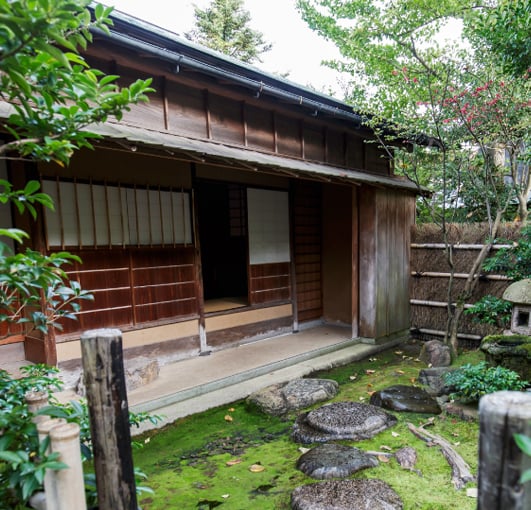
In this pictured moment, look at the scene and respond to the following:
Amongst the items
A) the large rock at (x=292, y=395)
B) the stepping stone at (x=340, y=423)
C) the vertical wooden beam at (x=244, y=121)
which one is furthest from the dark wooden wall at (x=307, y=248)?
the stepping stone at (x=340, y=423)

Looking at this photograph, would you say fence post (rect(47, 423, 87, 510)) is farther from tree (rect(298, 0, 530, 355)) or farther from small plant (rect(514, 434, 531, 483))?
tree (rect(298, 0, 530, 355))

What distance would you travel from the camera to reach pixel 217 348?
6.65 meters

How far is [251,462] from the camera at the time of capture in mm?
3611

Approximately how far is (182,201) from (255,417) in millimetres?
3440

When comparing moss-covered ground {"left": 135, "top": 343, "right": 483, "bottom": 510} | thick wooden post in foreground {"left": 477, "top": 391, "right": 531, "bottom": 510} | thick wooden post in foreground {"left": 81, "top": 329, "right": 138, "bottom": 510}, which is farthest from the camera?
moss-covered ground {"left": 135, "top": 343, "right": 483, "bottom": 510}

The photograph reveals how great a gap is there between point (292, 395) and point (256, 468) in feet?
4.68

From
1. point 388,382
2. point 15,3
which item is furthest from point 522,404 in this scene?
point 388,382

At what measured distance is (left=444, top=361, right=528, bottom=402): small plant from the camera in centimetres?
423

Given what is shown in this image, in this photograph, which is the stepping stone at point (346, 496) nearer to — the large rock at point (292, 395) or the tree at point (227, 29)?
the large rock at point (292, 395)

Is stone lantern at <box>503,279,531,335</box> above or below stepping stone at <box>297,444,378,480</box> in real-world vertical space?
above

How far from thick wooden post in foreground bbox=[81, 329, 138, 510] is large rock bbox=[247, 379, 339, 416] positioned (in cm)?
330

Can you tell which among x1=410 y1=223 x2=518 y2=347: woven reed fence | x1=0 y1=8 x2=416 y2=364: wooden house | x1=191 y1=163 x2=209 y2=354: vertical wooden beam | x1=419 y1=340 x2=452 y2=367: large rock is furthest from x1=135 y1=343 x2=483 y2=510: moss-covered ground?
x1=410 y1=223 x2=518 y2=347: woven reed fence

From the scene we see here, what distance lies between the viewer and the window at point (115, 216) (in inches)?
187

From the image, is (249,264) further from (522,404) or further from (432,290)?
(522,404)
